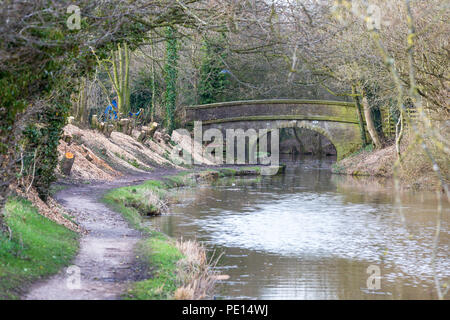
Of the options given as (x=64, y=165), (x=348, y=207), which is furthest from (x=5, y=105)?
(x=348, y=207)

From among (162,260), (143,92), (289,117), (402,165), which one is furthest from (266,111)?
(162,260)

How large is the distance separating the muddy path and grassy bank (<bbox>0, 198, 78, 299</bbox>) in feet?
0.54

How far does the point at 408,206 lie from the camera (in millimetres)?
19656

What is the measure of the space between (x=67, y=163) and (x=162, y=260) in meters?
9.99

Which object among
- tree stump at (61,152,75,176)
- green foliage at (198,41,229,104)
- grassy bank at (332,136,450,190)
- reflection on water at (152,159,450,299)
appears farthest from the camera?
green foliage at (198,41,229,104)

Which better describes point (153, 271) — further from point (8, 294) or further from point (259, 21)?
point (259, 21)

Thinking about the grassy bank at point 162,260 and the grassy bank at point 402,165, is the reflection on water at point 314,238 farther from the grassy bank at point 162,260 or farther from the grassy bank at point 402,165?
the grassy bank at point 402,165

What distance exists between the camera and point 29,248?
30.0ft

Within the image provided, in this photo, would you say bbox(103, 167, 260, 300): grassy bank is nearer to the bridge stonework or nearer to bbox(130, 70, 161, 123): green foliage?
the bridge stonework

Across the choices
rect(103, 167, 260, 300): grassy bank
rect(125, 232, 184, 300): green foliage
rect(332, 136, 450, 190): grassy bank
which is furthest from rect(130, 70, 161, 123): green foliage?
rect(125, 232, 184, 300): green foliage

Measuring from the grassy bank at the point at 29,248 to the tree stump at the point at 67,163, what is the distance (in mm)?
7463

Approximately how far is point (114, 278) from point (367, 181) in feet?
71.1

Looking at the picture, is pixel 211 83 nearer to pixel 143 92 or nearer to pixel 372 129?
pixel 143 92

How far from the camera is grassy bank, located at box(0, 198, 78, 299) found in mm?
7754
